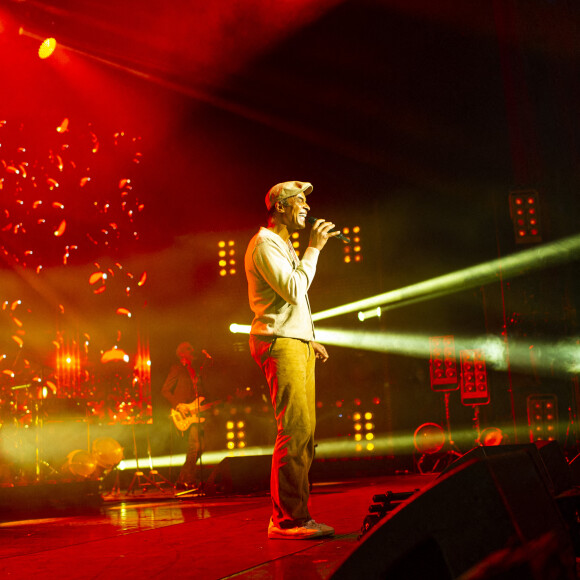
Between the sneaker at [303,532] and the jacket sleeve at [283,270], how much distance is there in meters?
0.91

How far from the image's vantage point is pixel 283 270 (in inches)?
128

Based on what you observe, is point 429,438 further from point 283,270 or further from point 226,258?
point 283,270

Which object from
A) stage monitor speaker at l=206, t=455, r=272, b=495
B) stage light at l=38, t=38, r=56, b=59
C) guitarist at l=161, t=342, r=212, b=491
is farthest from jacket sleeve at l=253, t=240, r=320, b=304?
stage light at l=38, t=38, r=56, b=59

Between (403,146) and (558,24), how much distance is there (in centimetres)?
235

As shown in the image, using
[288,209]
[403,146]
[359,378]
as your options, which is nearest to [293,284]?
[288,209]

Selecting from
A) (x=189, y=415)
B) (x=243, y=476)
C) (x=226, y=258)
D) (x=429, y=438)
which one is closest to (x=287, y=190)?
(x=243, y=476)

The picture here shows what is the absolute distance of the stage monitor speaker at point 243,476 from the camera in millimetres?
6535

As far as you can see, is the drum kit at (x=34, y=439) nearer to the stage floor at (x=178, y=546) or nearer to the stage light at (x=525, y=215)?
the stage floor at (x=178, y=546)

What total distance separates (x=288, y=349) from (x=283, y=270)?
0.33 m

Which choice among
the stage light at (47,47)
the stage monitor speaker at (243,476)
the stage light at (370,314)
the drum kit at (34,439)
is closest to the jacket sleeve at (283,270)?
the stage monitor speaker at (243,476)

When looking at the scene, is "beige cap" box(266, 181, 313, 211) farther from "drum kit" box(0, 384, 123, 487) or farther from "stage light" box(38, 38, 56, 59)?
"stage light" box(38, 38, 56, 59)

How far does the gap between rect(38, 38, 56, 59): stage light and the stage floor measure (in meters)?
5.55

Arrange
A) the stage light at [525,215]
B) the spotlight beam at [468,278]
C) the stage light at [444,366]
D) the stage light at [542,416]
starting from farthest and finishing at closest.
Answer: the spotlight beam at [468,278] → the stage light at [444,366] → the stage light at [525,215] → the stage light at [542,416]

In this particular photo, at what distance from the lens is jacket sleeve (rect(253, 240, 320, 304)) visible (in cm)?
323
